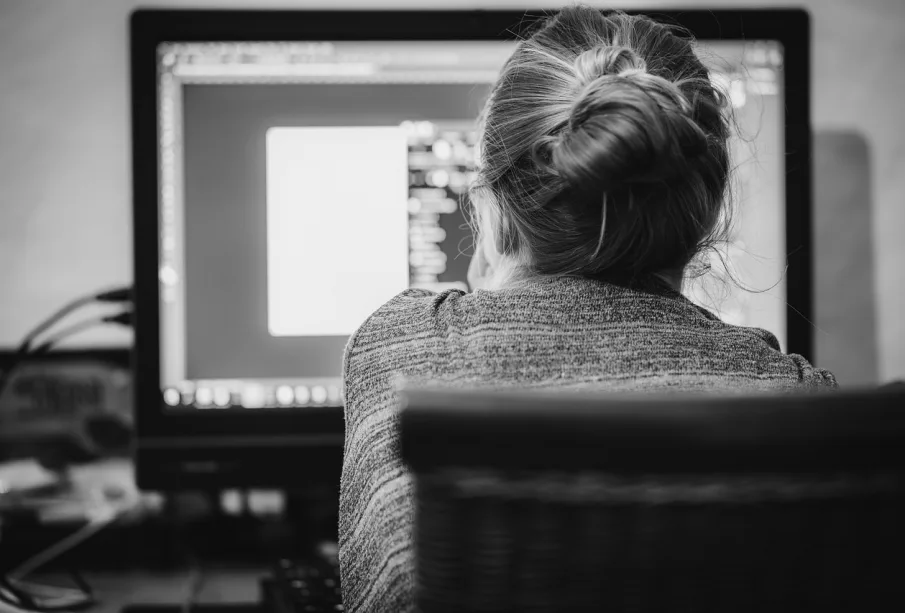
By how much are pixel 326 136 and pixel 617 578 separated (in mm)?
622

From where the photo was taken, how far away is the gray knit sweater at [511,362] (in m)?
0.43

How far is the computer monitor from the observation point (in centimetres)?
77

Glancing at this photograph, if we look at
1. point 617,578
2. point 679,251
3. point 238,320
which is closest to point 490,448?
point 617,578

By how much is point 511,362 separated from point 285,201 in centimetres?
44

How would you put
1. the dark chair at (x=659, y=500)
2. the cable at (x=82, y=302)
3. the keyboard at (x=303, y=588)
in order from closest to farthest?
the dark chair at (x=659, y=500), the keyboard at (x=303, y=588), the cable at (x=82, y=302)

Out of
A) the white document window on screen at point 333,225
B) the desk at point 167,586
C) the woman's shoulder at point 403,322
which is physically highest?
the white document window on screen at point 333,225

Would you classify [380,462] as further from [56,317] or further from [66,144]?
[66,144]

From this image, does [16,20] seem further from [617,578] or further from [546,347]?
[617,578]

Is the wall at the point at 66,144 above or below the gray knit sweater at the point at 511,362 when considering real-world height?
above

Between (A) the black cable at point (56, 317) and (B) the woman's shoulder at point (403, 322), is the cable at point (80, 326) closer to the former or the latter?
(A) the black cable at point (56, 317)

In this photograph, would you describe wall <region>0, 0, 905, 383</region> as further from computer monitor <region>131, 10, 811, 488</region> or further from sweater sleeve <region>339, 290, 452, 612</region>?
sweater sleeve <region>339, 290, 452, 612</region>

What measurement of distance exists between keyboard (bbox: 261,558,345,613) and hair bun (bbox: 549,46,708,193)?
41 cm

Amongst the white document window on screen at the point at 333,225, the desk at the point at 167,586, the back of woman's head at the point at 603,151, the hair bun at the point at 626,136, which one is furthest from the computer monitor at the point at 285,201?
the hair bun at the point at 626,136

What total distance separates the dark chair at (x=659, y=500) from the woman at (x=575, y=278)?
148mm
